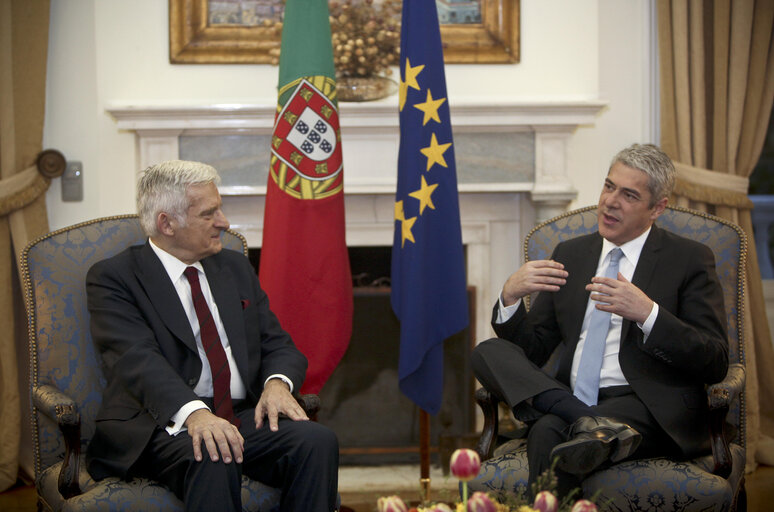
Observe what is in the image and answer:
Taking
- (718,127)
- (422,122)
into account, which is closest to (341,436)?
(422,122)

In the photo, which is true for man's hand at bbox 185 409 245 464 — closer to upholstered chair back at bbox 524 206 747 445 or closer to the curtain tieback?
upholstered chair back at bbox 524 206 747 445

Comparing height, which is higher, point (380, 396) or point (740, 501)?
point (740, 501)

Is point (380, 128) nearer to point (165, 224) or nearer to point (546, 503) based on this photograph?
point (165, 224)

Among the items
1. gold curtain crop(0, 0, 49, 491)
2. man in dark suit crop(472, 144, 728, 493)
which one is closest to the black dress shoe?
man in dark suit crop(472, 144, 728, 493)

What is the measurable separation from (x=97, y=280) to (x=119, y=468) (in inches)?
21.0

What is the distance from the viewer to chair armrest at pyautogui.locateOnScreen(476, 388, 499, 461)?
230 centimetres

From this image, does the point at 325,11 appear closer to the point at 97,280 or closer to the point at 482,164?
the point at 482,164

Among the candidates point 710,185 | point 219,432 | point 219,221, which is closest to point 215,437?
point 219,432

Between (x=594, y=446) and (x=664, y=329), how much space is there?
0.45 meters

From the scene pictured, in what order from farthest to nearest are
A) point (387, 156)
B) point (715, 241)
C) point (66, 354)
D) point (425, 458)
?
1. point (387, 156)
2. point (425, 458)
3. point (715, 241)
4. point (66, 354)

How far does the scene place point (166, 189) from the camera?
2.22 m

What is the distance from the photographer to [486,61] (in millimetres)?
3613

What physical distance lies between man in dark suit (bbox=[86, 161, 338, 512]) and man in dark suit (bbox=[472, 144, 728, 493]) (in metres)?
0.59

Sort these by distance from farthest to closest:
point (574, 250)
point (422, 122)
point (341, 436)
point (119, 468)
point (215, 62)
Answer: point (341, 436), point (215, 62), point (422, 122), point (574, 250), point (119, 468)
